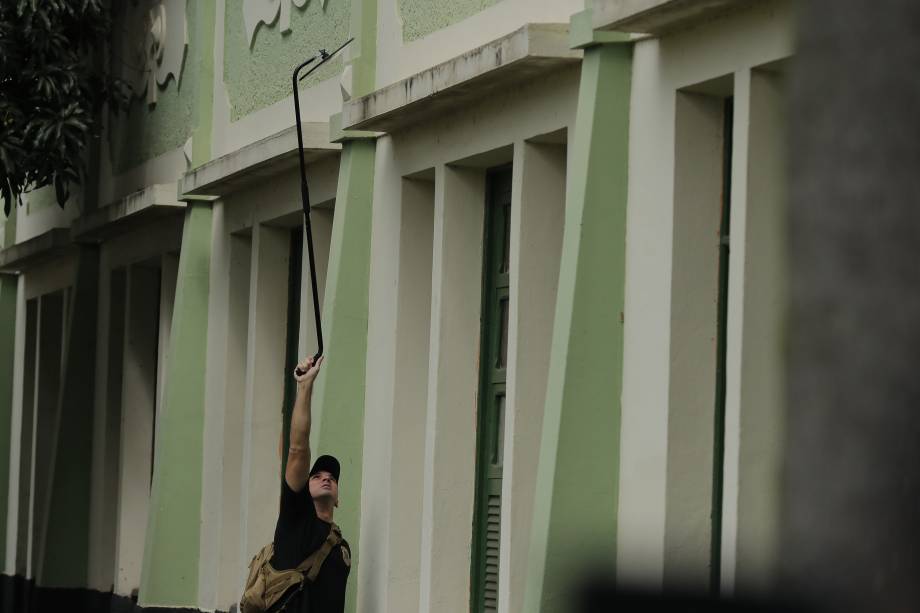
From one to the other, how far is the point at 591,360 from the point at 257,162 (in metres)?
5.11

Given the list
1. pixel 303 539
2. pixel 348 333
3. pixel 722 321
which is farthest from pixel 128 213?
pixel 722 321

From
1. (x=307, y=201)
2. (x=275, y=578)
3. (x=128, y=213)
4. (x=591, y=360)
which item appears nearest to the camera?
(x=591, y=360)

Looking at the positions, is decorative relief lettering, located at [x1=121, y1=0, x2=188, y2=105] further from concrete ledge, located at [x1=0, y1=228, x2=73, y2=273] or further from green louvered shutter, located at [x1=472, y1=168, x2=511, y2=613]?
green louvered shutter, located at [x1=472, y1=168, x2=511, y2=613]

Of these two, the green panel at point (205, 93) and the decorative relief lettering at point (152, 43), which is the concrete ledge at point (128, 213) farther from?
the decorative relief lettering at point (152, 43)

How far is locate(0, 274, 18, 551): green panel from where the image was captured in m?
21.2

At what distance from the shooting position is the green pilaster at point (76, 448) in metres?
17.6

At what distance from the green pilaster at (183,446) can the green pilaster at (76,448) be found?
10.9ft

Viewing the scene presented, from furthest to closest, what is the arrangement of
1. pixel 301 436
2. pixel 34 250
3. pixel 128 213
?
pixel 34 250 < pixel 128 213 < pixel 301 436

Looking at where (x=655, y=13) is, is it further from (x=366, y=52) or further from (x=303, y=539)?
(x=366, y=52)

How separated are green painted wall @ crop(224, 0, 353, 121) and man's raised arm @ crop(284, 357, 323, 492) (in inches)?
98.2

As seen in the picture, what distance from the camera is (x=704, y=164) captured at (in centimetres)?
764

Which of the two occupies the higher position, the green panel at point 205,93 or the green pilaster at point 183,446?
the green panel at point 205,93

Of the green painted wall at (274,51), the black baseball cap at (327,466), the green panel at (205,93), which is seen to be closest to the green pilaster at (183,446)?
the green panel at (205,93)

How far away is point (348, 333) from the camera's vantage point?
11.2 meters
